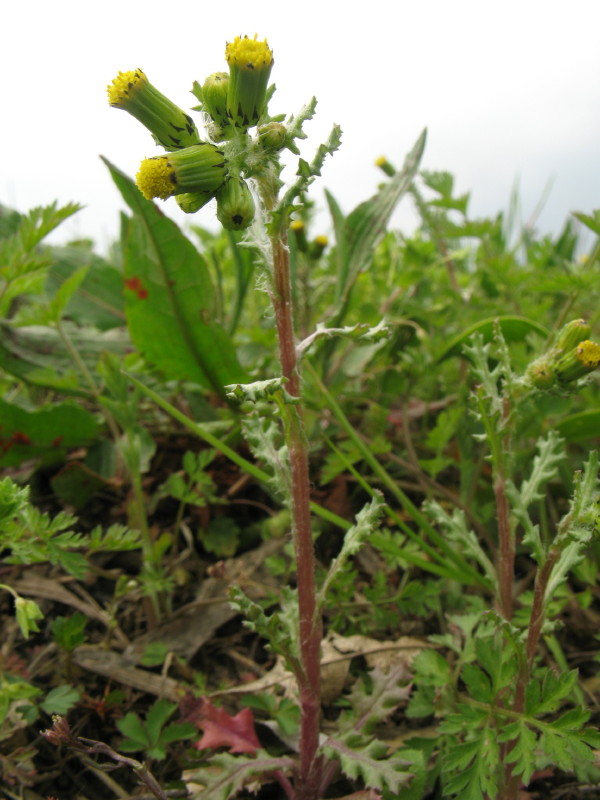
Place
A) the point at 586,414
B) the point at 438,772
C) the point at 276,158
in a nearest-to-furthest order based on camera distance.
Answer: the point at 276,158
the point at 438,772
the point at 586,414

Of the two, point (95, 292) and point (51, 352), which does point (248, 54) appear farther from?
point (95, 292)

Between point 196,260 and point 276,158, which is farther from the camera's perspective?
point 196,260

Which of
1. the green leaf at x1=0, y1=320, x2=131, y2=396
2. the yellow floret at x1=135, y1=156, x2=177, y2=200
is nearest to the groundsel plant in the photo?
the yellow floret at x1=135, y1=156, x2=177, y2=200

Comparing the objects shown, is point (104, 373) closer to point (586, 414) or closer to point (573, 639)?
point (586, 414)

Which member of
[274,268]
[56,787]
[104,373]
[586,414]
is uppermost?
[274,268]

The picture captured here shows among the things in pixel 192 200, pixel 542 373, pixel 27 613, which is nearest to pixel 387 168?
pixel 542 373

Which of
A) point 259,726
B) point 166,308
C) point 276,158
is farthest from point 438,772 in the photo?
point 166,308

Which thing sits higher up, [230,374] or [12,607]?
[230,374]
